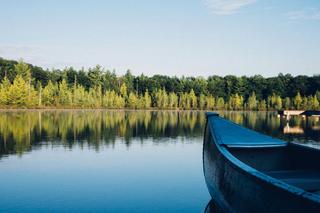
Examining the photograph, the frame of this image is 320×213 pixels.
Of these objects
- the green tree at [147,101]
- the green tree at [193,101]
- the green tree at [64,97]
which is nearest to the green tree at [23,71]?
the green tree at [64,97]

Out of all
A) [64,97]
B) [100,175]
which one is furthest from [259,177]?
[64,97]

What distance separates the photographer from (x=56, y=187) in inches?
550

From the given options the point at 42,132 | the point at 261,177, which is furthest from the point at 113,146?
the point at 261,177

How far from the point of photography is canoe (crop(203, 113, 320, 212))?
6.09 metres

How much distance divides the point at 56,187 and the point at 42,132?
66.6 feet

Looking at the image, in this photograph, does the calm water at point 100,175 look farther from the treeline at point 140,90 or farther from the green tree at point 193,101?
the green tree at point 193,101

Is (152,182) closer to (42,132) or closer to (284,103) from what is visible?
(42,132)

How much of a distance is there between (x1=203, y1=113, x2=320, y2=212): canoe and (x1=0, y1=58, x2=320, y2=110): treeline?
71591mm

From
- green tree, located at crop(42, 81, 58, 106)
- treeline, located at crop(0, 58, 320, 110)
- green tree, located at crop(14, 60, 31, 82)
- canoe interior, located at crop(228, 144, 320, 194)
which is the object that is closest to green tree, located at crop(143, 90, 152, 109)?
treeline, located at crop(0, 58, 320, 110)

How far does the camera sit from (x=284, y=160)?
13016 mm

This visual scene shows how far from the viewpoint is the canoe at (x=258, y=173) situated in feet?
20.0

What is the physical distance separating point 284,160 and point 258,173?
6.36 metres

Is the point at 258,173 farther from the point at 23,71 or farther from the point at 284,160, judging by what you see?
the point at 23,71

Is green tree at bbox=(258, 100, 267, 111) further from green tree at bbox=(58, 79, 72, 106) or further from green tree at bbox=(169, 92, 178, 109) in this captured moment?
green tree at bbox=(58, 79, 72, 106)
